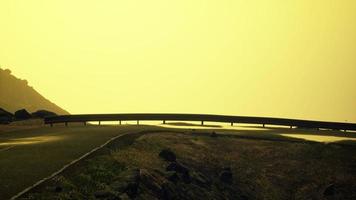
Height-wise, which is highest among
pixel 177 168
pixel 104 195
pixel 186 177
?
pixel 177 168

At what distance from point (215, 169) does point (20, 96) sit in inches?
4047

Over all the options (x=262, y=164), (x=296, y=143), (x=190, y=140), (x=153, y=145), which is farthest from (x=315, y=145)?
(x=153, y=145)

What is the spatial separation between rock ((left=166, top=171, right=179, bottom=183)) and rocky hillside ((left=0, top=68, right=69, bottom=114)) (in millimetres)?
98077

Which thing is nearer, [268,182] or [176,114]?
[268,182]

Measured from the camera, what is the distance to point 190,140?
141 ft

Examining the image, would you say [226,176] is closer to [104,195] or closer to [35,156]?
[35,156]

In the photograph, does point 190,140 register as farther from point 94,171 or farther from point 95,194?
point 95,194

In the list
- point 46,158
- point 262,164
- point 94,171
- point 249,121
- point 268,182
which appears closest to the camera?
point 94,171

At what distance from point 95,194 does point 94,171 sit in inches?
156

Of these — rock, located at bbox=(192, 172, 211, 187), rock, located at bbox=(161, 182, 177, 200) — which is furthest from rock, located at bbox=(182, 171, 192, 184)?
rock, located at bbox=(161, 182, 177, 200)

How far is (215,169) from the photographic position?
3756 centimetres

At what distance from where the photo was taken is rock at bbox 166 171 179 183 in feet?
97.8

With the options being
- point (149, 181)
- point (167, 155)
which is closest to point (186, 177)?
point (167, 155)

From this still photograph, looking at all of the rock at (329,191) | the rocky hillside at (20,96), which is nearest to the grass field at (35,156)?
the rock at (329,191)
